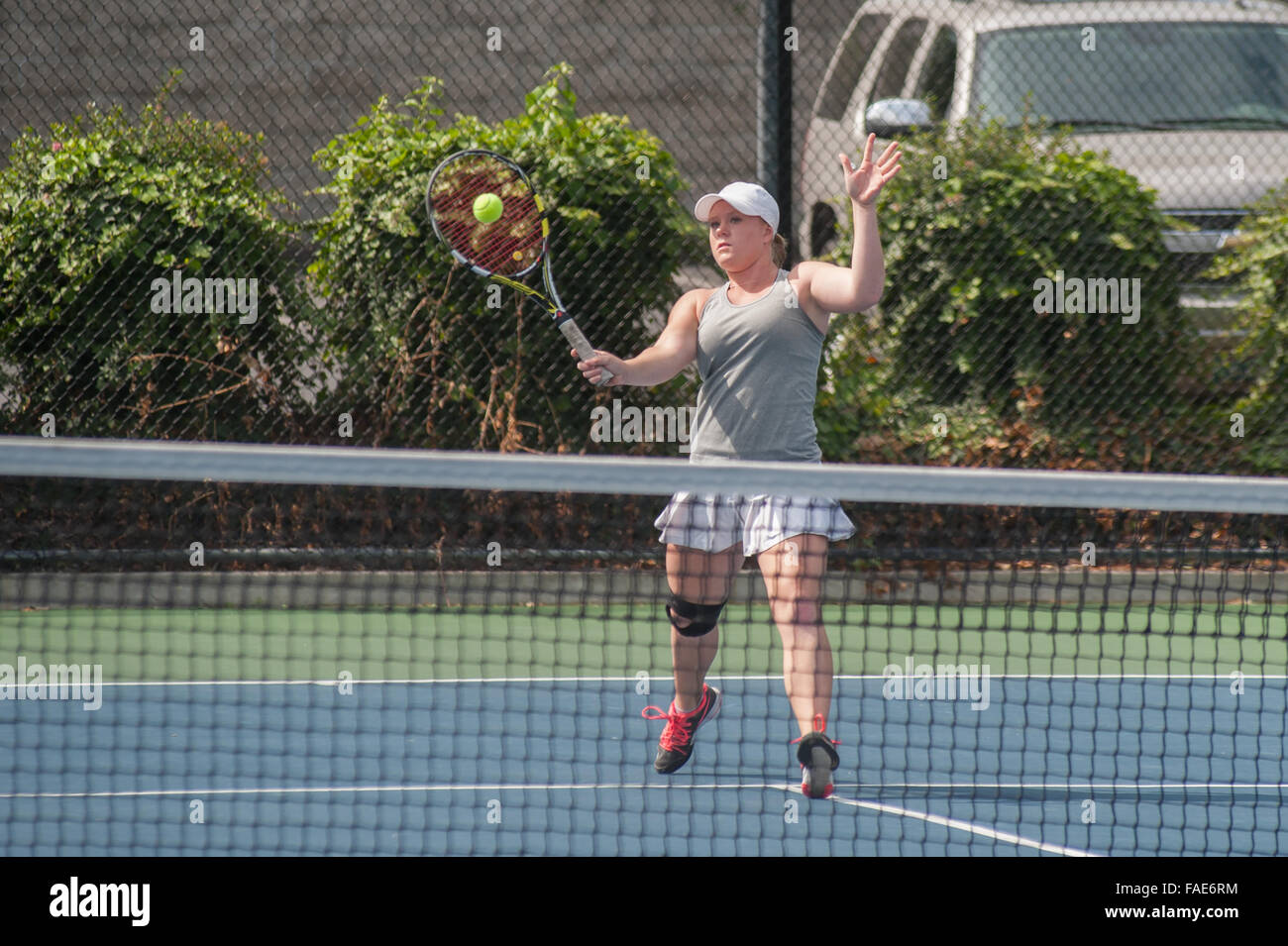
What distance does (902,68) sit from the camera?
7.90m

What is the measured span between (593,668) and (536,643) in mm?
376

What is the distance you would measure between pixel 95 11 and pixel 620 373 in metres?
4.01

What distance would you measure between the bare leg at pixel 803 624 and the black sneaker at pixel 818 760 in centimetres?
5

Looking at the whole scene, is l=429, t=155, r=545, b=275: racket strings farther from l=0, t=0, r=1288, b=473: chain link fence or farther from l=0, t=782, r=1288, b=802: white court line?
l=0, t=0, r=1288, b=473: chain link fence

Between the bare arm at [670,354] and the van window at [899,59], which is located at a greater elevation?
the van window at [899,59]

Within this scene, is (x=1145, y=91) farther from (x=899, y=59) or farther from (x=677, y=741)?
(x=677, y=741)

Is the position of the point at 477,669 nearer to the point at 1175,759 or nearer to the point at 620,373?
the point at 620,373

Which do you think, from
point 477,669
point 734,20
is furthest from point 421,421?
point 734,20

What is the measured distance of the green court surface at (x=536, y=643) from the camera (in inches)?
212
